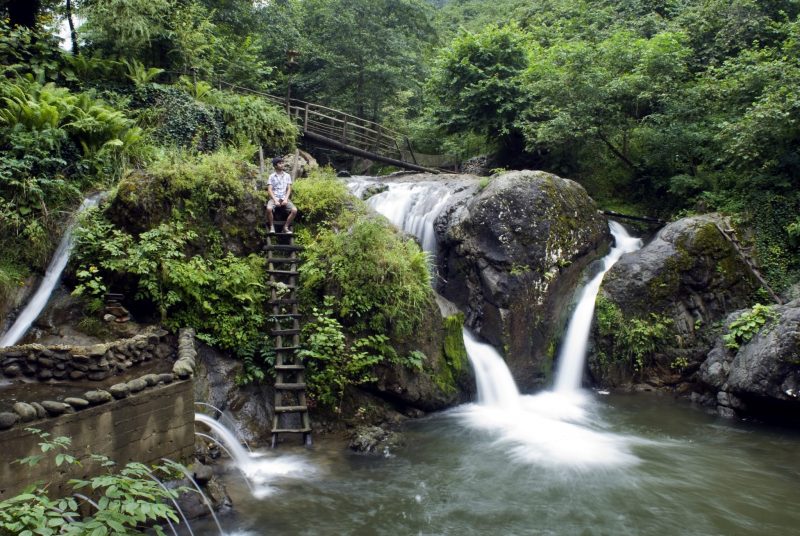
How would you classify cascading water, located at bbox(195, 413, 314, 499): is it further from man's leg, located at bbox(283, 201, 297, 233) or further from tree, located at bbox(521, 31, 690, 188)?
tree, located at bbox(521, 31, 690, 188)

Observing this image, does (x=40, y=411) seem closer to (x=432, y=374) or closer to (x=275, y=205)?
(x=275, y=205)

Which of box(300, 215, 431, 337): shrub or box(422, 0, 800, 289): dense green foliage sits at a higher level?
box(422, 0, 800, 289): dense green foliage

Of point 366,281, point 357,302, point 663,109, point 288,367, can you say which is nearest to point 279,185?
point 366,281

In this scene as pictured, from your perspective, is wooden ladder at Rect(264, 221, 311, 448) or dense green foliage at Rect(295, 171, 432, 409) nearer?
wooden ladder at Rect(264, 221, 311, 448)

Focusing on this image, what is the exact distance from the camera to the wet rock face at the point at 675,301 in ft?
36.5

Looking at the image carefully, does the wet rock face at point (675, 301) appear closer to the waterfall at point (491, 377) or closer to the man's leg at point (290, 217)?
the waterfall at point (491, 377)

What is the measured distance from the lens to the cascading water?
6586mm

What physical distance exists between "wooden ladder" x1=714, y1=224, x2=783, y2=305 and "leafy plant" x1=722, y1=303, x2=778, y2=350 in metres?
1.58

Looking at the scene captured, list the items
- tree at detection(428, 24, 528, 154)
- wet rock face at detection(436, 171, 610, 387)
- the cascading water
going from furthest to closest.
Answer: tree at detection(428, 24, 528, 154) < wet rock face at detection(436, 171, 610, 387) < the cascading water

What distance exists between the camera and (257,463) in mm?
6910

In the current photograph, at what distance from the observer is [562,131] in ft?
48.6

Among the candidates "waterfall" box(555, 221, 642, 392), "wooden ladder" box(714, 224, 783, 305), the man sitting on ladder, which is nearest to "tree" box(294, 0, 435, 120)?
the man sitting on ladder

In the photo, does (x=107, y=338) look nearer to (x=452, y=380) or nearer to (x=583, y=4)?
(x=452, y=380)

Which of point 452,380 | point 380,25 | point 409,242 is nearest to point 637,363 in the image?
point 452,380
